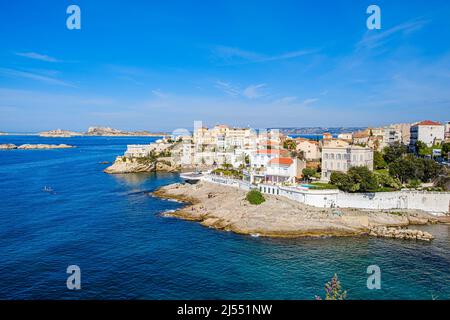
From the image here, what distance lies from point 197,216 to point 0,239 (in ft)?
47.5

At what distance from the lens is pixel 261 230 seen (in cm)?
2494

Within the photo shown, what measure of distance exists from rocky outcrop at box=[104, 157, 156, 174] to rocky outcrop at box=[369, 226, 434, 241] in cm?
4468

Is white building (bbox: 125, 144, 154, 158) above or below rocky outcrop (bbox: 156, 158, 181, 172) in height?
above

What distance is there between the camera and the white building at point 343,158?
114 ft

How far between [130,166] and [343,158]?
1518 inches

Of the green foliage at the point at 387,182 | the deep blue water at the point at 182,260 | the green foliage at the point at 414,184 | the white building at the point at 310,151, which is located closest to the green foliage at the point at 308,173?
the green foliage at the point at 387,182

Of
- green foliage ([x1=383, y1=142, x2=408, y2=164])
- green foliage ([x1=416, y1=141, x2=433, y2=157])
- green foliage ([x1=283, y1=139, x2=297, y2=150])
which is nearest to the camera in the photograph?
green foliage ([x1=383, y1=142, x2=408, y2=164])

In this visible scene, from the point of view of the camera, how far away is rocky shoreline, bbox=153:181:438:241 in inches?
970

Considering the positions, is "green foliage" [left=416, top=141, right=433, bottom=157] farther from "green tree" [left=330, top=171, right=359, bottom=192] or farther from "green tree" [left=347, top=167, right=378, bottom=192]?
"green tree" [left=330, top=171, right=359, bottom=192]

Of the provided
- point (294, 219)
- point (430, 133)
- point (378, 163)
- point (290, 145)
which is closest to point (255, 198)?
point (294, 219)

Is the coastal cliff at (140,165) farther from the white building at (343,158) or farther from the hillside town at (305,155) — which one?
the white building at (343,158)

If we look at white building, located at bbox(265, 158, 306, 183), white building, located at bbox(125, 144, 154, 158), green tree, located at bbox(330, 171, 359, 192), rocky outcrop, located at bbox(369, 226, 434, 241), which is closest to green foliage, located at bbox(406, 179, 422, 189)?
green tree, located at bbox(330, 171, 359, 192)

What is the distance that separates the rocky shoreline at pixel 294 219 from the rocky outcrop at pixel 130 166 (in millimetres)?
30531
